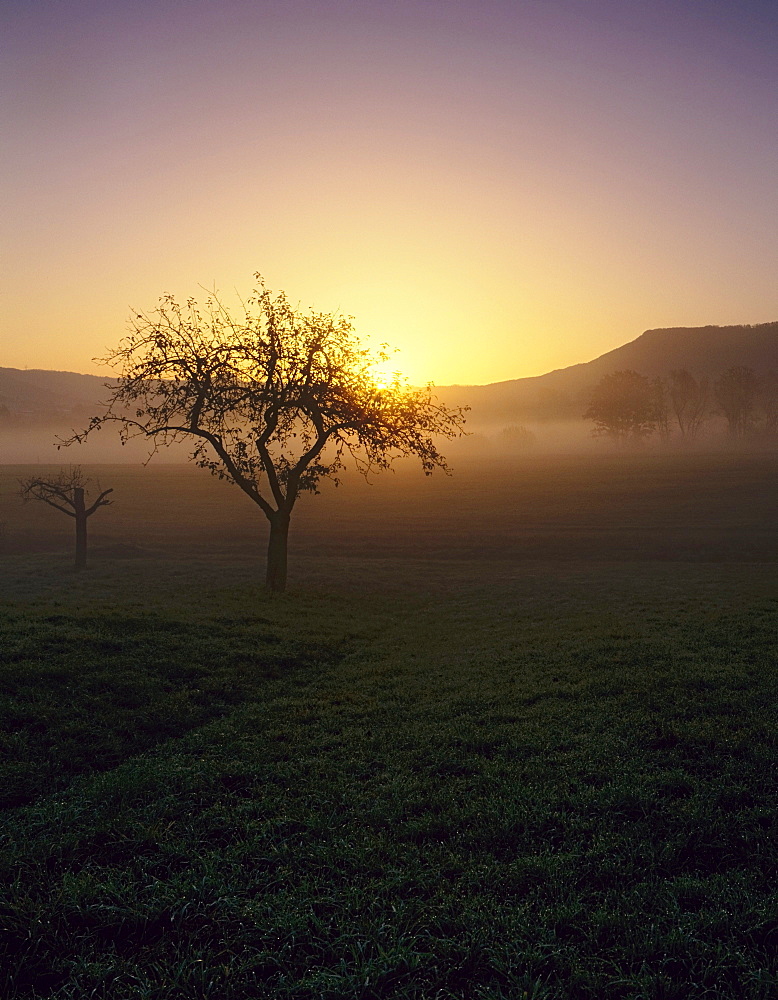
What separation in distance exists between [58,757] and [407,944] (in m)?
8.36

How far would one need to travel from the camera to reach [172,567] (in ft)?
134

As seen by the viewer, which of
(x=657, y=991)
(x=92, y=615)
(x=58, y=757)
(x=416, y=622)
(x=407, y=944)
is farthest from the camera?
(x=416, y=622)

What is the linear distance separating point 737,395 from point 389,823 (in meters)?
173

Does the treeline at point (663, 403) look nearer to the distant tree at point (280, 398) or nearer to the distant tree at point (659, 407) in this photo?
the distant tree at point (659, 407)

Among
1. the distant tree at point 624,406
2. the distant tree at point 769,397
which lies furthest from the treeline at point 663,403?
the distant tree at point 769,397

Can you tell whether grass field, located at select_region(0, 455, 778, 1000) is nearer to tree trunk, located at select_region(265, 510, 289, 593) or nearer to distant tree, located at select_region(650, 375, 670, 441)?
tree trunk, located at select_region(265, 510, 289, 593)

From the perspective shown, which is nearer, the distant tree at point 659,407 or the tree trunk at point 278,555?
the tree trunk at point 278,555

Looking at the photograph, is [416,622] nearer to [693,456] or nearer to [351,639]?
[351,639]

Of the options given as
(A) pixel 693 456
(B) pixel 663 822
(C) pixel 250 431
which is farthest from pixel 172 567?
(A) pixel 693 456

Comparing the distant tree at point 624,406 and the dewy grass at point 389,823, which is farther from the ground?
the distant tree at point 624,406

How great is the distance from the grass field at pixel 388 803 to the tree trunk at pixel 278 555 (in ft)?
15.0

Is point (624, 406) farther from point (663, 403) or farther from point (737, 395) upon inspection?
point (737, 395)

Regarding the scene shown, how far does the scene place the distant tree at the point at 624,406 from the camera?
497 feet

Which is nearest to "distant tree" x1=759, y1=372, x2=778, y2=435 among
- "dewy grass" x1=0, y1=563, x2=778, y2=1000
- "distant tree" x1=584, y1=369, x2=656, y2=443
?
"distant tree" x1=584, y1=369, x2=656, y2=443
